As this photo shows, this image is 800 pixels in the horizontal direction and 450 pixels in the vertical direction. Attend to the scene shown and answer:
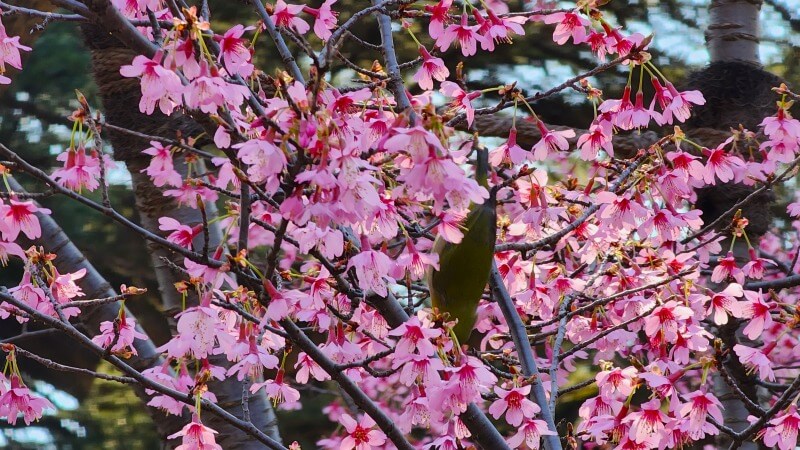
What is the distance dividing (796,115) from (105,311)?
2647 mm

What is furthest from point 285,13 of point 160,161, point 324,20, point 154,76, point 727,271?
point 727,271

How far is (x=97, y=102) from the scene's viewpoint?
446 cm

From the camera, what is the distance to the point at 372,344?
2004mm

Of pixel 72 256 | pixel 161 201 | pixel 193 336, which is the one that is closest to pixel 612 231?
pixel 193 336

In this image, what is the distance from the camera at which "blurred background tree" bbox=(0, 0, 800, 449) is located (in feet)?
13.0

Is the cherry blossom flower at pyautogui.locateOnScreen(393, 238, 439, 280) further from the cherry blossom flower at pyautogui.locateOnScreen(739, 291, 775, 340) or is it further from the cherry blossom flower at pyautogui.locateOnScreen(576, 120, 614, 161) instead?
the cherry blossom flower at pyautogui.locateOnScreen(739, 291, 775, 340)

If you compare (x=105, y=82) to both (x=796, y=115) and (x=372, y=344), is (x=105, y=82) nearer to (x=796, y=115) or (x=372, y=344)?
(x=372, y=344)

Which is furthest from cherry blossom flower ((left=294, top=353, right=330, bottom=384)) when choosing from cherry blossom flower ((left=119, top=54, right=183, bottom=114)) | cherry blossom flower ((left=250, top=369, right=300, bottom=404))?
cherry blossom flower ((left=119, top=54, right=183, bottom=114))

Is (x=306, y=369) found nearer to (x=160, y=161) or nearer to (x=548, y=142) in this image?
(x=160, y=161)

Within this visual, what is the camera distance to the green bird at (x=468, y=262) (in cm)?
163

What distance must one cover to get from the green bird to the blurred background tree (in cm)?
221

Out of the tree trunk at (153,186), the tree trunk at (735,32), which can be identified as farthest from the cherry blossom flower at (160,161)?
the tree trunk at (735,32)

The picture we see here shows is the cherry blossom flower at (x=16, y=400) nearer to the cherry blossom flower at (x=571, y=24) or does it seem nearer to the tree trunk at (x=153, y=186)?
the tree trunk at (x=153, y=186)

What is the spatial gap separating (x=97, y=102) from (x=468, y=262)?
3.31 metres
